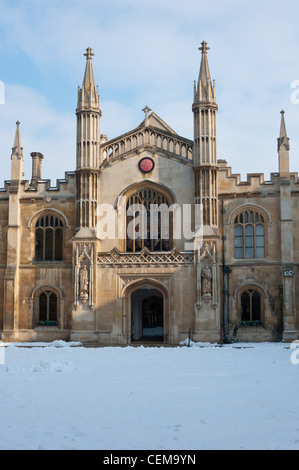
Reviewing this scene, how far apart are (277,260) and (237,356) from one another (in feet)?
27.8

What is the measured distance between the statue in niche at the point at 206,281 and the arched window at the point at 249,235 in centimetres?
229

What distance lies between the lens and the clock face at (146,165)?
105 feet

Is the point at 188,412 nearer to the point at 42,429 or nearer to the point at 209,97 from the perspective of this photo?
the point at 42,429

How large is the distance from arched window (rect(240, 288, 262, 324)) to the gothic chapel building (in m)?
0.05

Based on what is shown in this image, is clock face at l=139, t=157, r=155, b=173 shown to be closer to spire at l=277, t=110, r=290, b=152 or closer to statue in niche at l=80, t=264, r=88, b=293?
statue in niche at l=80, t=264, r=88, b=293

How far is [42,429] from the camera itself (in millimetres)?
10789

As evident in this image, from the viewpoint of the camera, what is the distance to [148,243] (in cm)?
3194

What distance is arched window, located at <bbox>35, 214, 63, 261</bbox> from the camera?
3259 cm

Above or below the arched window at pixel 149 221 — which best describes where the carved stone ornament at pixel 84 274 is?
below

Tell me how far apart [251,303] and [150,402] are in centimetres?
1813

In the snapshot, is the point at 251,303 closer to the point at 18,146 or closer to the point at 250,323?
the point at 250,323

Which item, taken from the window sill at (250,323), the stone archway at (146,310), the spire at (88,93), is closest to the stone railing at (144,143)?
the spire at (88,93)

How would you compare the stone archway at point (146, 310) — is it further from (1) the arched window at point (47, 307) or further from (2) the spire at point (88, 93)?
(2) the spire at point (88, 93)

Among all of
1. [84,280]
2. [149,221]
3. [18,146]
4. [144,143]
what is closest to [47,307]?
[84,280]
